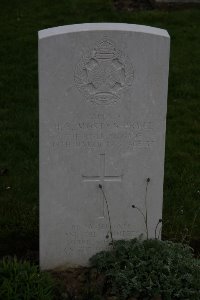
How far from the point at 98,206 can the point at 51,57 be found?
1.13m

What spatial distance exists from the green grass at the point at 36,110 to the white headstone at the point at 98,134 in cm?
67

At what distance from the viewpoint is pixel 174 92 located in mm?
8586

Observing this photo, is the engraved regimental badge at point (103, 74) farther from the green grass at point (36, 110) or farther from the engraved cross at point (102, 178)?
the green grass at point (36, 110)

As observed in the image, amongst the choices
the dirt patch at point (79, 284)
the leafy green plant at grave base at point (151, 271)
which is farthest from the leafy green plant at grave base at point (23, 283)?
the leafy green plant at grave base at point (151, 271)

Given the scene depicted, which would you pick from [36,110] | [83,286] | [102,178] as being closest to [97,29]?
[102,178]

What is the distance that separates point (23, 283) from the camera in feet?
14.3

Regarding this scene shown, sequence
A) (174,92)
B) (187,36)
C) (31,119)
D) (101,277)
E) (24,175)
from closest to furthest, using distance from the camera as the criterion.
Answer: (101,277)
(24,175)
(31,119)
(174,92)
(187,36)

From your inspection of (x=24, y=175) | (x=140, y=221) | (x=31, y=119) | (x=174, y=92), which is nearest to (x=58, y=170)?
(x=140, y=221)

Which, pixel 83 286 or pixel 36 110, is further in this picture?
pixel 36 110

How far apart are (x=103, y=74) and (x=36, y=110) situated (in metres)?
3.37

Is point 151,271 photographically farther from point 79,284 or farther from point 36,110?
point 36,110

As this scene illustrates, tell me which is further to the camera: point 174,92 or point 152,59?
point 174,92

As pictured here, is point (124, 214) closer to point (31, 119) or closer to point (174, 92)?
point (31, 119)

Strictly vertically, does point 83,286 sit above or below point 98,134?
below
